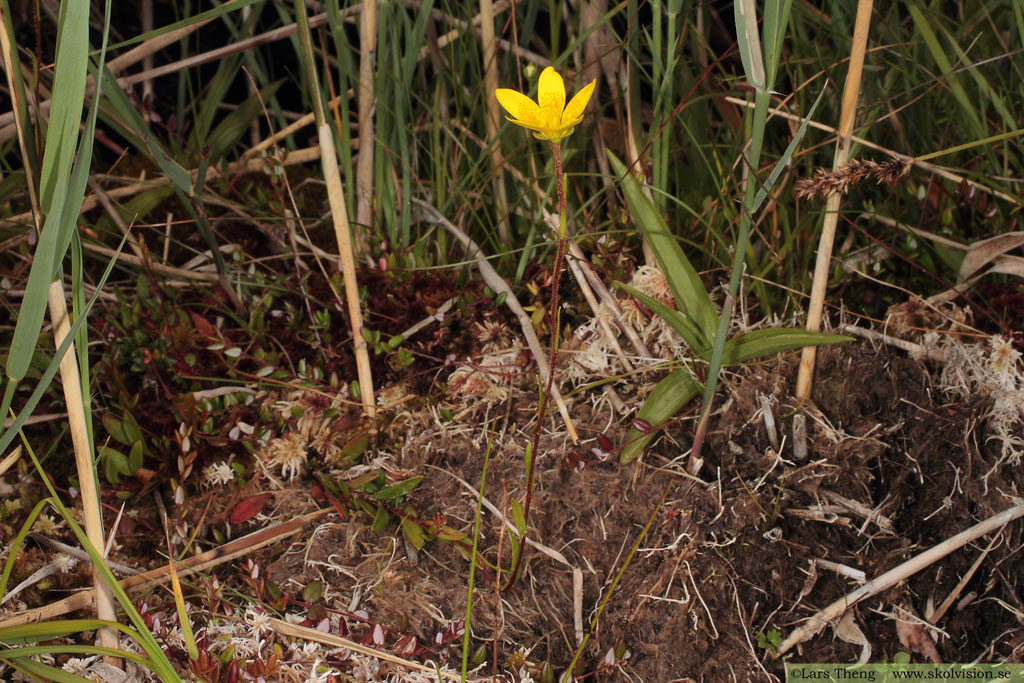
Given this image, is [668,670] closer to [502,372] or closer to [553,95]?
[502,372]

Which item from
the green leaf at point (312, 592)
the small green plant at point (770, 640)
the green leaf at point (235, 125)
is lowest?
→ the small green plant at point (770, 640)

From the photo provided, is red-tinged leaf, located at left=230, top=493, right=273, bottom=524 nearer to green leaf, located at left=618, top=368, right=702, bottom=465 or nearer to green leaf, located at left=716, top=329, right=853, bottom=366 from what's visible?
green leaf, located at left=618, top=368, right=702, bottom=465

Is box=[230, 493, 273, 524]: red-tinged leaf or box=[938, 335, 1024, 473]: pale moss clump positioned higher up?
box=[938, 335, 1024, 473]: pale moss clump

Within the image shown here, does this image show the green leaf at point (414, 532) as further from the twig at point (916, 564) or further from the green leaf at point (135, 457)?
the twig at point (916, 564)

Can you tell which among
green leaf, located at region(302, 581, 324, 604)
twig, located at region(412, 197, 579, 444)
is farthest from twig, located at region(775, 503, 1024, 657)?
green leaf, located at region(302, 581, 324, 604)

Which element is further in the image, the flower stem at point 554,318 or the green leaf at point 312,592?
the green leaf at point 312,592

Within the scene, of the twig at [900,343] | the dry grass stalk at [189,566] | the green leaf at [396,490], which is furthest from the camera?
the twig at [900,343]

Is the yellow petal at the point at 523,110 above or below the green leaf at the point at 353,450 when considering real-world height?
above

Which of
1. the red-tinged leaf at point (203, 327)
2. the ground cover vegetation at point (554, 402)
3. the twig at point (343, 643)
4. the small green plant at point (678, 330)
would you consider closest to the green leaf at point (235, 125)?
the ground cover vegetation at point (554, 402)
